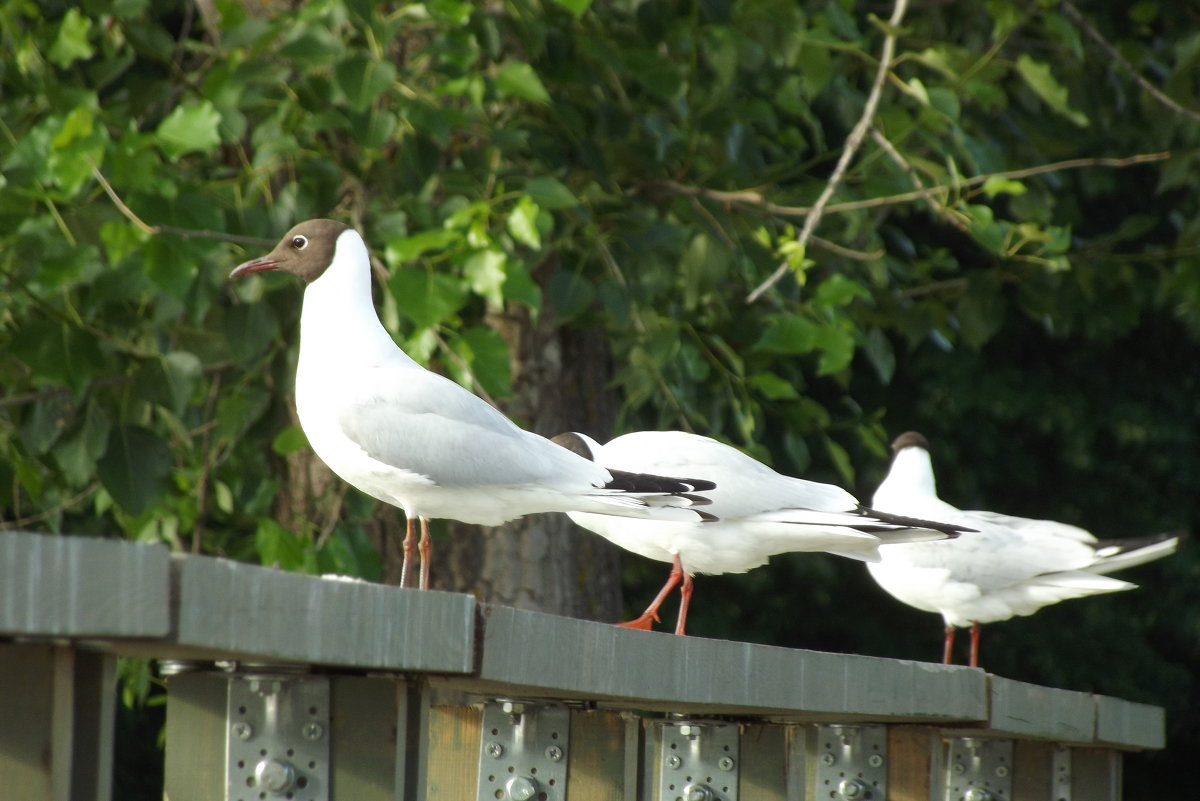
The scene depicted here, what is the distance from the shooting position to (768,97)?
5.39 m

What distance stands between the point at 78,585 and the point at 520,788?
1046mm

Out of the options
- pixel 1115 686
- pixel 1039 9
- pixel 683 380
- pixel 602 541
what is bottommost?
pixel 1115 686

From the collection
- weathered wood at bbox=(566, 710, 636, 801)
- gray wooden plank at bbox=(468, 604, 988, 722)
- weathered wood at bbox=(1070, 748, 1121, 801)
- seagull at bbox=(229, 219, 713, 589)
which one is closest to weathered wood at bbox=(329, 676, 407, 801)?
gray wooden plank at bbox=(468, 604, 988, 722)

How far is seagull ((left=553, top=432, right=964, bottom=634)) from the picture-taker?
373cm

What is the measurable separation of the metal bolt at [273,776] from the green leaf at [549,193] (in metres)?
2.37

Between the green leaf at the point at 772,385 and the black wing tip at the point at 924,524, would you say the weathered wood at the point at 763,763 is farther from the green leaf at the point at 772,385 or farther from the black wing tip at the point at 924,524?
the green leaf at the point at 772,385

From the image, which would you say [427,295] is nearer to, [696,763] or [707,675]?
[696,763]

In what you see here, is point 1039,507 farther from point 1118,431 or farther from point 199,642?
point 199,642

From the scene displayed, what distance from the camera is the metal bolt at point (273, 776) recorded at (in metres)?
1.61

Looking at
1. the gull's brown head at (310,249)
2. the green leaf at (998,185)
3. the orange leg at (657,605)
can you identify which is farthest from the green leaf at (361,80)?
the green leaf at (998,185)

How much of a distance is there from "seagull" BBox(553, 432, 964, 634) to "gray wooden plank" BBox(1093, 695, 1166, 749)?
0.55 meters

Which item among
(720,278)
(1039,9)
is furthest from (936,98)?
(1039,9)

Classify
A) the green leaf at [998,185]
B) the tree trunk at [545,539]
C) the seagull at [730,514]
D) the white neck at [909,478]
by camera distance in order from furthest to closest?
the white neck at [909,478], the tree trunk at [545,539], the green leaf at [998,185], the seagull at [730,514]

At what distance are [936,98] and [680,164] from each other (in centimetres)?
102
